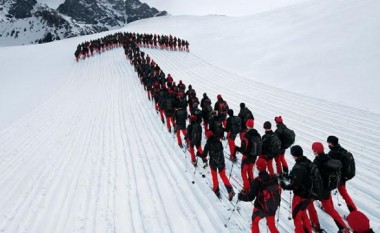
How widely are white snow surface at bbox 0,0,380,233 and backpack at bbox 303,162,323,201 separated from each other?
1.42 metres

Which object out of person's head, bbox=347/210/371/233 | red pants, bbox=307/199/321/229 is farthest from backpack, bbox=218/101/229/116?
person's head, bbox=347/210/371/233

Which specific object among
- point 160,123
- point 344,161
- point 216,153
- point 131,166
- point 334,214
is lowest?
point 131,166

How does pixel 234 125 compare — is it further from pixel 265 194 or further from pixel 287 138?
pixel 265 194

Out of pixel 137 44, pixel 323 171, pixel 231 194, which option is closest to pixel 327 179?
pixel 323 171

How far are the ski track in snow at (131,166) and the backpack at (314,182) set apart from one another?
4.70 ft

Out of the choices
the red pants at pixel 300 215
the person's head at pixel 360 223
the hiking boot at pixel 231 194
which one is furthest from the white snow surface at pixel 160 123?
the person's head at pixel 360 223

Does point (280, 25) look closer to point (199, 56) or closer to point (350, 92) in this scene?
point (199, 56)

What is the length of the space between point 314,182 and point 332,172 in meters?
0.56

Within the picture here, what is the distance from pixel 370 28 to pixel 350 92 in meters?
9.15

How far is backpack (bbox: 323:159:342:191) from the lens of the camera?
5.72 metres

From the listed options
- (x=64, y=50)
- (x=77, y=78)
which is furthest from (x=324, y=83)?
(x=64, y=50)

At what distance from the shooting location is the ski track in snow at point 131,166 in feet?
24.3

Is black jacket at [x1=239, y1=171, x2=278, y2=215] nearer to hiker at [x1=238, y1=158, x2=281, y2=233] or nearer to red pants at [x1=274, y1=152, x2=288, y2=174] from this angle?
hiker at [x1=238, y1=158, x2=281, y2=233]

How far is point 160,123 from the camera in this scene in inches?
601
